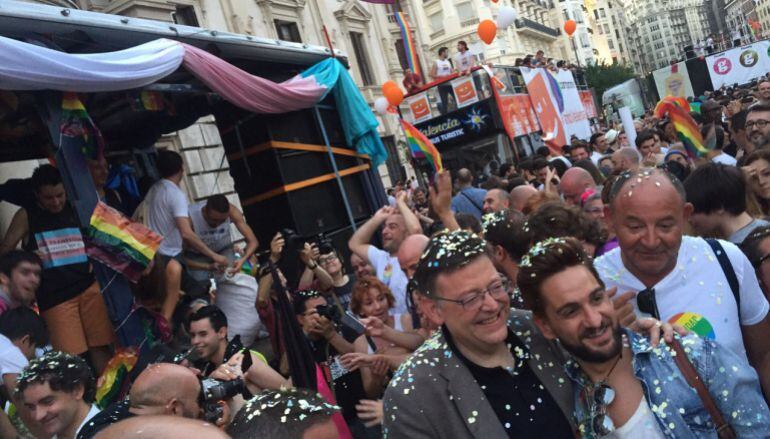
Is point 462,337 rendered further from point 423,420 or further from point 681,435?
point 681,435

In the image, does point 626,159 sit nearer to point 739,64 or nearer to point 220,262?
point 220,262

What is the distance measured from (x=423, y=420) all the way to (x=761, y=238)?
1.67m

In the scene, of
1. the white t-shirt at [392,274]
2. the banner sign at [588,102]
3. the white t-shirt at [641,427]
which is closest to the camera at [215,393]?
the white t-shirt at [392,274]

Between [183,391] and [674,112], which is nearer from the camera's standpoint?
[183,391]

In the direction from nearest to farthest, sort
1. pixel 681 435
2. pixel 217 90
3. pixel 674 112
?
pixel 681 435 → pixel 217 90 → pixel 674 112

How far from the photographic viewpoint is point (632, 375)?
6.47 ft

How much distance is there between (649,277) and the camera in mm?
2426

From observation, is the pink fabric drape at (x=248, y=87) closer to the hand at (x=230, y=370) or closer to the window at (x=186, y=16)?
the hand at (x=230, y=370)

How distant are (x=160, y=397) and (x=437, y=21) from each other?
48476 millimetres

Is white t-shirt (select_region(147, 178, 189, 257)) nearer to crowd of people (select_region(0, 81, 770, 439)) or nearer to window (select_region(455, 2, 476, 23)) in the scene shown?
crowd of people (select_region(0, 81, 770, 439))

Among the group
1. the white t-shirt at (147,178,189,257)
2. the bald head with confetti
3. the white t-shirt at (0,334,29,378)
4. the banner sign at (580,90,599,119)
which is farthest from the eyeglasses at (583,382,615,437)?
the banner sign at (580,90,599,119)

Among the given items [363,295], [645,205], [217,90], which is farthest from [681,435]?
[217,90]

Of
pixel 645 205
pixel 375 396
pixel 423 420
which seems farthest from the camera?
pixel 375 396

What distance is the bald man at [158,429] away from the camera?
38.6 inches
